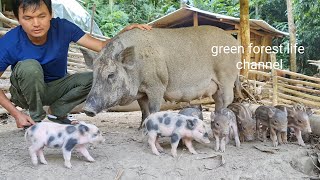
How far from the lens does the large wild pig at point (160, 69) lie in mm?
4336

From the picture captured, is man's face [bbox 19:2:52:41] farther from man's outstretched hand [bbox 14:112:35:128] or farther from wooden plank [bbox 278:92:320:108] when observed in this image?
wooden plank [bbox 278:92:320:108]

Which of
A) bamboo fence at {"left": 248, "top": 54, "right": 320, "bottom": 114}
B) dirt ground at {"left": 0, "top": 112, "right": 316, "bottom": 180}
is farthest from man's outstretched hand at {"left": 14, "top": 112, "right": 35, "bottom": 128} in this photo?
bamboo fence at {"left": 248, "top": 54, "right": 320, "bottom": 114}

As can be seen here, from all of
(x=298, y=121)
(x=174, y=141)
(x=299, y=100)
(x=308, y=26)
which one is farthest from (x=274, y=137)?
(x=308, y=26)

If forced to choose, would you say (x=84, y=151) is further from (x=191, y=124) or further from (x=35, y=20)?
(x=35, y=20)

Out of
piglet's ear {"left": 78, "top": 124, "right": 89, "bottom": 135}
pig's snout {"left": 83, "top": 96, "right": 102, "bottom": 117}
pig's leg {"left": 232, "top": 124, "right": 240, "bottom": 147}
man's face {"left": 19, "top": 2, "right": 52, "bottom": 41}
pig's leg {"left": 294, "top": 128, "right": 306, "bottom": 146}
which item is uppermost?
man's face {"left": 19, "top": 2, "right": 52, "bottom": 41}

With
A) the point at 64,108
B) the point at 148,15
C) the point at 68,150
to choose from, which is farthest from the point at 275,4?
the point at 68,150

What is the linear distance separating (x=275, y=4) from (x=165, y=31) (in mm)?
16642

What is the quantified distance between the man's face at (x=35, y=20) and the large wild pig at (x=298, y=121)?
265 centimetres

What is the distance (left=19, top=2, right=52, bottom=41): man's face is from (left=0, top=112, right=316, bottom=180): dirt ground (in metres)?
1.15

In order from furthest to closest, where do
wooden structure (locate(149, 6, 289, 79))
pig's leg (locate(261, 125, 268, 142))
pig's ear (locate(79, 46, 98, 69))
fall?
wooden structure (locate(149, 6, 289, 79)) < pig's ear (locate(79, 46, 98, 69)) < pig's leg (locate(261, 125, 268, 142))

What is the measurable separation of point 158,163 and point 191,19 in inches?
474

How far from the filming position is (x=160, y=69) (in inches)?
191

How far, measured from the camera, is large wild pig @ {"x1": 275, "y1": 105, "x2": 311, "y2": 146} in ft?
14.0

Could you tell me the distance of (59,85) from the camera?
15.1 ft
